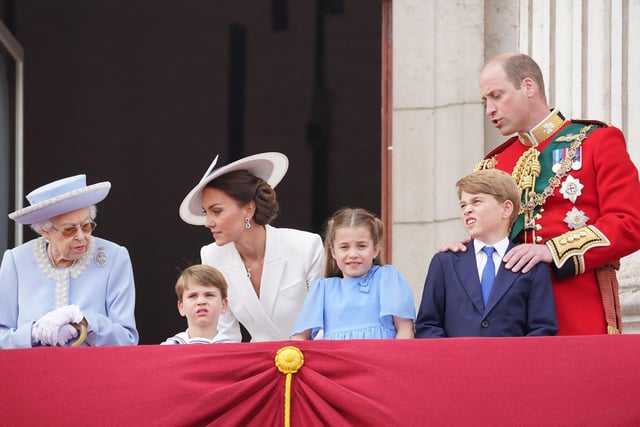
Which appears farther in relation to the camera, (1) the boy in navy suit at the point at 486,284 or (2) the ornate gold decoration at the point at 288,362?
(1) the boy in navy suit at the point at 486,284

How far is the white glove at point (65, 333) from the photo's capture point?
4.98 m

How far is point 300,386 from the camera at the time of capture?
4.54 metres

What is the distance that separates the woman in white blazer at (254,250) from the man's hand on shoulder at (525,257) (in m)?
1.13

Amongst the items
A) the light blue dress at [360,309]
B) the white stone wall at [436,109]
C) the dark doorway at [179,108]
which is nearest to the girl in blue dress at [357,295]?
the light blue dress at [360,309]

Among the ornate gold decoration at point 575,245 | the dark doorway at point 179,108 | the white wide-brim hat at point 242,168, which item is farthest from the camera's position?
the dark doorway at point 179,108

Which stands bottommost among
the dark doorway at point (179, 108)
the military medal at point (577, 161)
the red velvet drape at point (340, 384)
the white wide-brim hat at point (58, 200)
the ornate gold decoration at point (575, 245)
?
the red velvet drape at point (340, 384)

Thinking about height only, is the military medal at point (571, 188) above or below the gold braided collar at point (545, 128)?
below

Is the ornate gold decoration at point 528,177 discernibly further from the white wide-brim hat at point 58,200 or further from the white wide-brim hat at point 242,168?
the white wide-brim hat at point 58,200

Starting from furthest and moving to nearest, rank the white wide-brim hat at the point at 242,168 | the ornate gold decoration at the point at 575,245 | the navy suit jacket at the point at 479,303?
1. the white wide-brim hat at the point at 242,168
2. the ornate gold decoration at the point at 575,245
3. the navy suit jacket at the point at 479,303

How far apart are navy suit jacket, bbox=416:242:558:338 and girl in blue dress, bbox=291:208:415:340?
18cm

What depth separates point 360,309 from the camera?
5.16 meters

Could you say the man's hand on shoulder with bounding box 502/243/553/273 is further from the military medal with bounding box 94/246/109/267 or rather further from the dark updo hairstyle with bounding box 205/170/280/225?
the military medal with bounding box 94/246/109/267

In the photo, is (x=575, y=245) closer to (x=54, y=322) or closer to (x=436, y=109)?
(x=54, y=322)

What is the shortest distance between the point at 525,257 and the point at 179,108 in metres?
6.08
